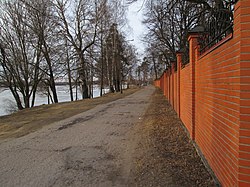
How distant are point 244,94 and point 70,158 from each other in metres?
3.64

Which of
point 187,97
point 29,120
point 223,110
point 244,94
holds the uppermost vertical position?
point 244,94

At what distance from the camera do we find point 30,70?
68.5 feet

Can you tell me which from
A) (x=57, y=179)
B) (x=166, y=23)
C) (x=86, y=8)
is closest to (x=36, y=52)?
(x=86, y=8)

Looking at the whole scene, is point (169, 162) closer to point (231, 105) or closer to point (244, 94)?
point (231, 105)

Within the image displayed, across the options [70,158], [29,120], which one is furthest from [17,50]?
[70,158]

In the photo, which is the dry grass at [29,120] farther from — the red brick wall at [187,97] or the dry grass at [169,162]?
the red brick wall at [187,97]

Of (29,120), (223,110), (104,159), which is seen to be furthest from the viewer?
(29,120)

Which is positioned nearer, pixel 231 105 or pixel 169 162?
pixel 231 105

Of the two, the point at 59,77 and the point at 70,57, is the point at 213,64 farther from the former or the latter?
the point at 59,77

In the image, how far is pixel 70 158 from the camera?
4.29 m

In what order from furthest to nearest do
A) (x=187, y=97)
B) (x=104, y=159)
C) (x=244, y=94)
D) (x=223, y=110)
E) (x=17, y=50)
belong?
(x=17, y=50) → (x=187, y=97) → (x=104, y=159) → (x=223, y=110) → (x=244, y=94)

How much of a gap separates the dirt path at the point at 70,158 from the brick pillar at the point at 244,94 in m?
1.77

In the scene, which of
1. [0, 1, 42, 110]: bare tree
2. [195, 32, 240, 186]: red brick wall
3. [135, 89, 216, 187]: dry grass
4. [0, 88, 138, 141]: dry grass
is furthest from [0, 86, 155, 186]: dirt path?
[0, 1, 42, 110]: bare tree

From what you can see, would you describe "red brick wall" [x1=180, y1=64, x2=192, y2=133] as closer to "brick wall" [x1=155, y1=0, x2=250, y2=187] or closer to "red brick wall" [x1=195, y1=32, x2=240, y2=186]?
"red brick wall" [x1=195, y1=32, x2=240, y2=186]
